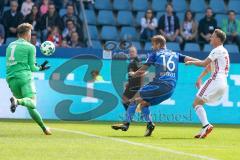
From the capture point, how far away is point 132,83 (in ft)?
66.6

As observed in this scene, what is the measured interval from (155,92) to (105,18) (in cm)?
1069

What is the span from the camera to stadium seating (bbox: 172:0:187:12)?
26984 mm

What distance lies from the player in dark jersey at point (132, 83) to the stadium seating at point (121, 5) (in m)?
5.90

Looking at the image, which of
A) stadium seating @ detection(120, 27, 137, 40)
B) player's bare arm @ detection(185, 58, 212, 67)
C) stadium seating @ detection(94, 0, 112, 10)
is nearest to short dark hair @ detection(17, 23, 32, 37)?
player's bare arm @ detection(185, 58, 212, 67)

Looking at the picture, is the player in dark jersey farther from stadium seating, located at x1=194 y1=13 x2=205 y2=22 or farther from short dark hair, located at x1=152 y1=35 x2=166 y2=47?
stadium seating, located at x1=194 y1=13 x2=205 y2=22

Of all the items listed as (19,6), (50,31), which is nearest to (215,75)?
(50,31)

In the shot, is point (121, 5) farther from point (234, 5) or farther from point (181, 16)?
point (234, 5)

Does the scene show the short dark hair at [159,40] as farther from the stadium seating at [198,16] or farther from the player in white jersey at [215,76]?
the stadium seating at [198,16]

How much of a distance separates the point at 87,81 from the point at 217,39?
586 centimetres

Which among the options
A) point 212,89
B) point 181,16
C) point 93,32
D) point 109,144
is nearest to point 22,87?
point 109,144

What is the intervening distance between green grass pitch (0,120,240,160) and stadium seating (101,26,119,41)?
6.91m

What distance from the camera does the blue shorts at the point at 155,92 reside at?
52.0 ft

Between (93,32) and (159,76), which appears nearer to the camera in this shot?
(159,76)

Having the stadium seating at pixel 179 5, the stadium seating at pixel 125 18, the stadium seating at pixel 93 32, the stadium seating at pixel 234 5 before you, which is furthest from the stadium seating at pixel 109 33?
the stadium seating at pixel 234 5
